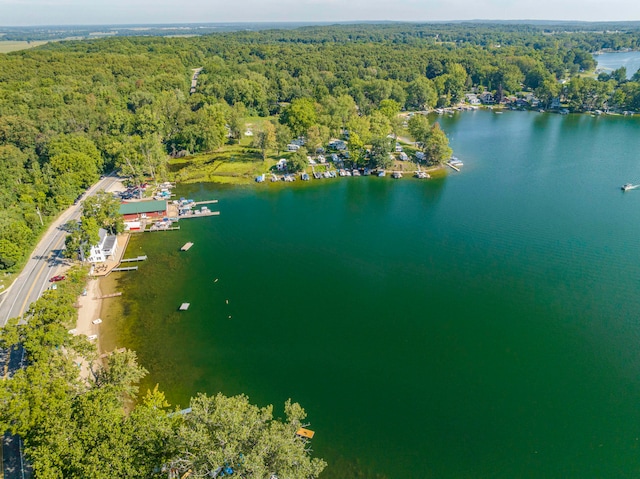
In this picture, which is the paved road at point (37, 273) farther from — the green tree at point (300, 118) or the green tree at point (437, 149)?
the green tree at point (437, 149)

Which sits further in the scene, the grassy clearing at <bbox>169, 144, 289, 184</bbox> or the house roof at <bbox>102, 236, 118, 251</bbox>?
the grassy clearing at <bbox>169, 144, 289, 184</bbox>

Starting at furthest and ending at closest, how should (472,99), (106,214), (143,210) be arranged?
(472,99), (143,210), (106,214)

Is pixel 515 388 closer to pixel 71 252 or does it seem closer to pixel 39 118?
pixel 71 252

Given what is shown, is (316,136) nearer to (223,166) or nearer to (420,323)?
(223,166)

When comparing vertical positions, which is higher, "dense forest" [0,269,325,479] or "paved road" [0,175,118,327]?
"dense forest" [0,269,325,479]

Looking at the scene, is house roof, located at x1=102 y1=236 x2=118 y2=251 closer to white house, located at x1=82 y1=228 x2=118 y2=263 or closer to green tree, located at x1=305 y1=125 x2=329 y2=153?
white house, located at x1=82 y1=228 x2=118 y2=263

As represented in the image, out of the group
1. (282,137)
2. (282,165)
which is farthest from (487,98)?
(282,165)

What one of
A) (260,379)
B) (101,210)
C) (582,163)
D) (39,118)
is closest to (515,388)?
(260,379)

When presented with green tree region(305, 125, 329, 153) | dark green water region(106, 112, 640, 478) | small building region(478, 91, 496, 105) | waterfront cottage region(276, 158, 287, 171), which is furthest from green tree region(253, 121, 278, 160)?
small building region(478, 91, 496, 105)
